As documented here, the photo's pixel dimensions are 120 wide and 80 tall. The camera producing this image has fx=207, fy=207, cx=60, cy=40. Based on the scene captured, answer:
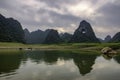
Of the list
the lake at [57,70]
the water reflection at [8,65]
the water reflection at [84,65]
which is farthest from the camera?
the water reflection at [84,65]

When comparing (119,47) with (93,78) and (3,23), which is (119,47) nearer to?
(93,78)

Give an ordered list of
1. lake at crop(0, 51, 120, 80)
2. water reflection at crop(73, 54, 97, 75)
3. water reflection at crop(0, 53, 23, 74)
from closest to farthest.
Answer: lake at crop(0, 51, 120, 80), water reflection at crop(0, 53, 23, 74), water reflection at crop(73, 54, 97, 75)

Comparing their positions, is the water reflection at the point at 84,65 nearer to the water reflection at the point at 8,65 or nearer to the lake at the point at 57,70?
the lake at the point at 57,70

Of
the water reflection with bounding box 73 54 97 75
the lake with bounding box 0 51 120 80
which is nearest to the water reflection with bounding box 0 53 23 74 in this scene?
the lake with bounding box 0 51 120 80

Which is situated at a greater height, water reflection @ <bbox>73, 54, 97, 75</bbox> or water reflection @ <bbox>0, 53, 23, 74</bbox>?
water reflection @ <bbox>0, 53, 23, 74</bbox>

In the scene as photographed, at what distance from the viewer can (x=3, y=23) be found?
190 m

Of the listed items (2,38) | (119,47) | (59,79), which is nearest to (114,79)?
(59,79)

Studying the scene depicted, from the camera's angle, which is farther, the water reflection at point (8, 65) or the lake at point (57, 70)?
the water reflection at point (8, 65)

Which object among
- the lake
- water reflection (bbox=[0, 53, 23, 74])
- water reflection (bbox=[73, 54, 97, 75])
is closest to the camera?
the lake

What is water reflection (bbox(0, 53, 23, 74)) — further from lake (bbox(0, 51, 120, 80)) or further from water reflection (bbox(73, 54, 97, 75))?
water reflection (bbox(73, 54, 97, 75))

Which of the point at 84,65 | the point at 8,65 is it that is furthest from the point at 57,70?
the point at 84,65

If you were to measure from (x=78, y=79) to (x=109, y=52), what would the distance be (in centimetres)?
5790

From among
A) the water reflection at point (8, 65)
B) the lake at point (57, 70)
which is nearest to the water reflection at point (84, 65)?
the lake at point (57, 70)

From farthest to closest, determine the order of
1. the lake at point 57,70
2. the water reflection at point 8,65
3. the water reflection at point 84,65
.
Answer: the water reflection at point 84,65, the water reflection at point 8,65, the lake at point 57,70
